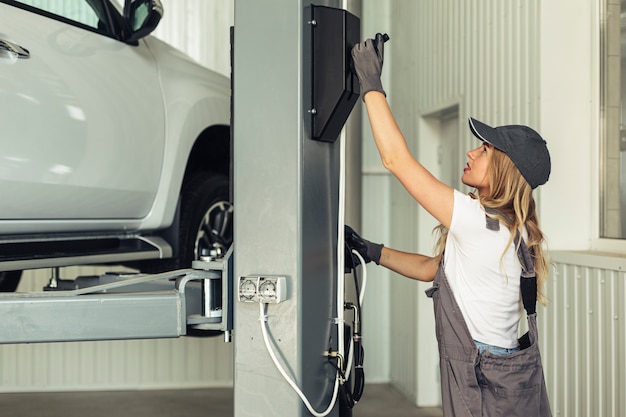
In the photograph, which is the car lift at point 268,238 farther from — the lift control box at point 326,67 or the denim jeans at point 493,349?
the denim jeans at point 493,349

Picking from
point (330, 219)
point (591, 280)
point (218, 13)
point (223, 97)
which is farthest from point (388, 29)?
point (330, 219)

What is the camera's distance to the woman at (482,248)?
1.89m

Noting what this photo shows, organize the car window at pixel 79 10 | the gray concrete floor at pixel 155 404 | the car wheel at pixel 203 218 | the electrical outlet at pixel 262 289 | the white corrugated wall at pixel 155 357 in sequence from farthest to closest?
1. the white corrugated wall at pixel 155 357
2. the gray concrete floor at pixel 155 404
3. the car wheel at pixel 203 218
4. the car window at pixel 79 10
5. the electrical outlet at pixel 262 289

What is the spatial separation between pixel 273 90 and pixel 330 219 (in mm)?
400

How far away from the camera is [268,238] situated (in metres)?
1.75

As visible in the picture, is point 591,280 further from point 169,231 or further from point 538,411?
point 169,231

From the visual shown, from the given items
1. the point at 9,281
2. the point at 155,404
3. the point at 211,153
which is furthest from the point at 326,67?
the point at 155,404

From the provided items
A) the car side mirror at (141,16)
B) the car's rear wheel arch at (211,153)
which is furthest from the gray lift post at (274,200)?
the car's rear wheel arch at (211,153)

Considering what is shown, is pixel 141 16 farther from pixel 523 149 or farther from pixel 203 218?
pixel 523 149

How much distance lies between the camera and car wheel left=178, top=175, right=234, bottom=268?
10.6 ft

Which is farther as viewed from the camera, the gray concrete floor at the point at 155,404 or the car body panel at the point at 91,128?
the gray concrete floor at the point at 155,404

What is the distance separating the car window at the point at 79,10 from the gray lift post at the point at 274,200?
95cm

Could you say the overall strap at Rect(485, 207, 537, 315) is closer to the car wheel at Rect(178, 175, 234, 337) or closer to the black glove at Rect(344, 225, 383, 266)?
the black glove at Rect(344, 225, 383, 266)

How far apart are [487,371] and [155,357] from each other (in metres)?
4.89
